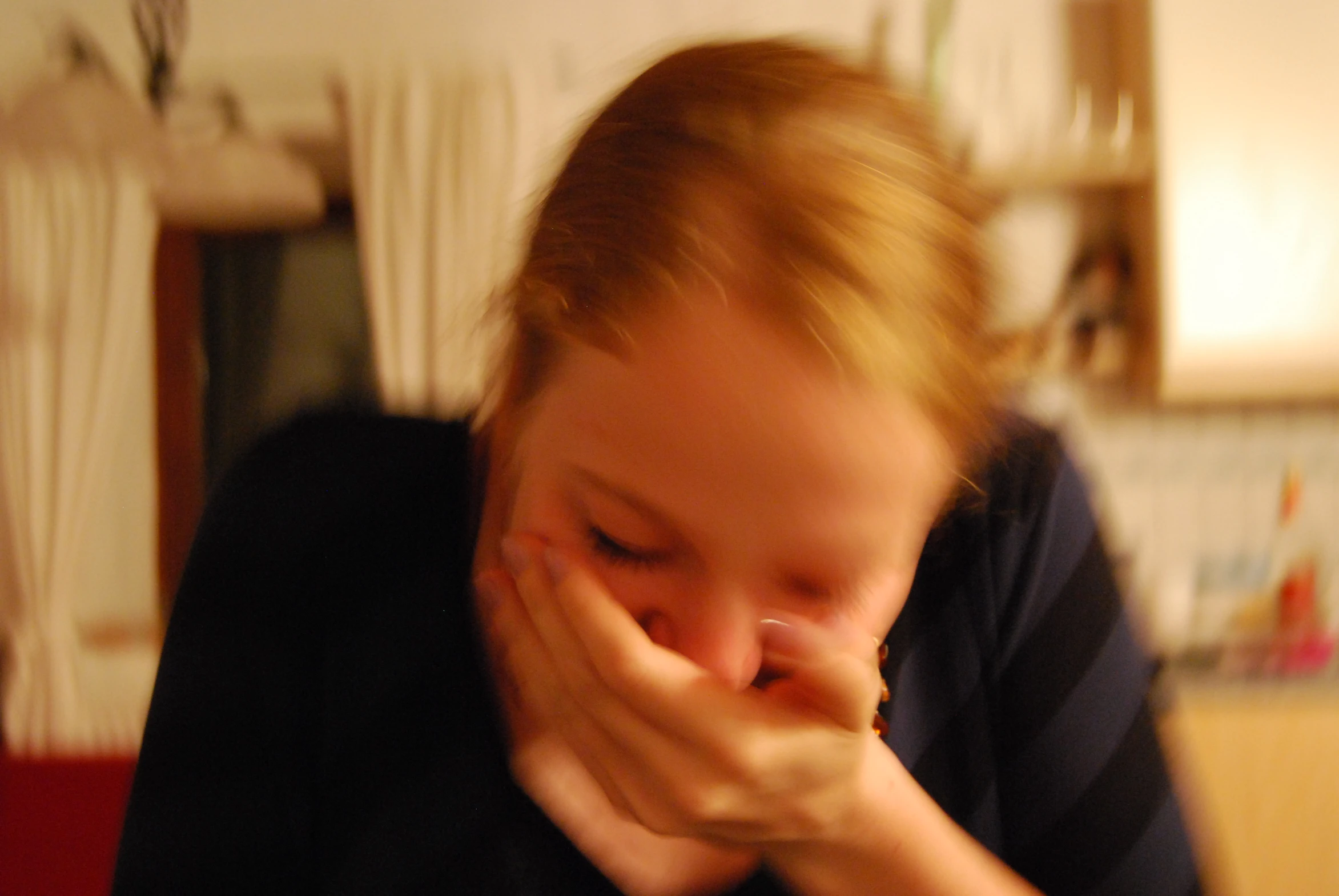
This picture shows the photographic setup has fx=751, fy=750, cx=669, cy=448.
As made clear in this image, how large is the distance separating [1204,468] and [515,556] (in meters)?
1.96

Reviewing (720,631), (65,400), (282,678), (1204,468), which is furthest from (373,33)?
(1204,468)

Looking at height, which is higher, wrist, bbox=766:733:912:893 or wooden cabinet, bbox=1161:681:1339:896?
wrist, bbox=766:733:912:893

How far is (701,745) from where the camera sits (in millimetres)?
372

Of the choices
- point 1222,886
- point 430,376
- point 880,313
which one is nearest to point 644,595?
point 880,313

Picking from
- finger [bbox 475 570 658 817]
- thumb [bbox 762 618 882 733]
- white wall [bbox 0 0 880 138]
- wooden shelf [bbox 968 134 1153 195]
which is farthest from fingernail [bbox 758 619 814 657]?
white wall [bbox 0 0 880 138]

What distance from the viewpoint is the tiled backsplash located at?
71.2 inches

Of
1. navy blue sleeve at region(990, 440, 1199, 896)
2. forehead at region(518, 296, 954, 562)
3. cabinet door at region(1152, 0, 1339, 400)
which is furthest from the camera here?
cabinet door at region(1152, 0, 1339, 400)

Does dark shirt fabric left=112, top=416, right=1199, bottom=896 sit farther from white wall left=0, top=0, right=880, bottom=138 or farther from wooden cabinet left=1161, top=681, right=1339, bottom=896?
white wall left=0, top=0, right=880, bottom=138

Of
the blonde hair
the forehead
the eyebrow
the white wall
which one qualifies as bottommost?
the eyebrow

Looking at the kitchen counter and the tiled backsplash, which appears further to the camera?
the tiled backsplash

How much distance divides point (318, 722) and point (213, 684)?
7 centimetres

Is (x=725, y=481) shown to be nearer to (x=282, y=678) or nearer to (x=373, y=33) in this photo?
(x=282, y=678)

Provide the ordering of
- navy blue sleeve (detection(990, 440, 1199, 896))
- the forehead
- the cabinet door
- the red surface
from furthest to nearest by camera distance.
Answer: the cabinet door
the red surface
navy blue sleeve (detection(990, 440, 1199, 896))
the forehead

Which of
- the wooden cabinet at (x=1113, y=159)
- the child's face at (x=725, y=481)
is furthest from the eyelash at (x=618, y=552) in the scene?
the wooden cabinet at (x=1113, y=159)
